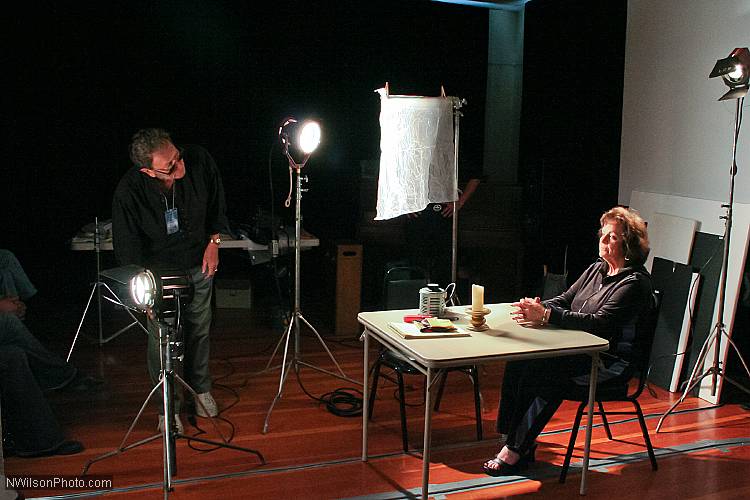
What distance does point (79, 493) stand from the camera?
3.05 m

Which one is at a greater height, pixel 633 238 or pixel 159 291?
pixel 633 238

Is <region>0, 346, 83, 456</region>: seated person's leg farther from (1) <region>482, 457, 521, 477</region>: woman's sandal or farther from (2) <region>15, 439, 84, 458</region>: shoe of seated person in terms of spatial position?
(1) <region>482, 457, 521, 477</region>: woman's sandal

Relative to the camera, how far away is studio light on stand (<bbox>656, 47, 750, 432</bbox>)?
154 inches

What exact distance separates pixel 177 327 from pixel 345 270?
247cm

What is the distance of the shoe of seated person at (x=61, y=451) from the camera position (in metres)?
3.38

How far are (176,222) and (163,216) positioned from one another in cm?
7

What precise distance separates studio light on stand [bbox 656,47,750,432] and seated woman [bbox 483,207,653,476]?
88cm

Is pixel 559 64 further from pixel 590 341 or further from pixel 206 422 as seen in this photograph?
pixel 206 422

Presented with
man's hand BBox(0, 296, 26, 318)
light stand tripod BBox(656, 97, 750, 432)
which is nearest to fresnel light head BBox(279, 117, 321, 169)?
man's hand BBox(0, 296, 26, 318)

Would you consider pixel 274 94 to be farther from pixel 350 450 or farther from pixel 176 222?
pixel 350 450

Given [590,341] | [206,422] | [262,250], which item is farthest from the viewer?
[262,250]

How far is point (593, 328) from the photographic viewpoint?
Result: 10.5ft

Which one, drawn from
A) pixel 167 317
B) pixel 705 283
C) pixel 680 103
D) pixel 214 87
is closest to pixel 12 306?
pixel 167 317

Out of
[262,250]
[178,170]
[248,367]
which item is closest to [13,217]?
[262,250]
